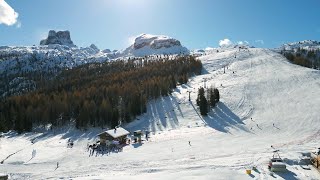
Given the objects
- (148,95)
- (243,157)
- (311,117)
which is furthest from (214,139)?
(148,95)

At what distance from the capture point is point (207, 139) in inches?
3073

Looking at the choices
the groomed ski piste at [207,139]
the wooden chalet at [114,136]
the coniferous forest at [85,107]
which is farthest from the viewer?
the coniferous forest at [85,107]

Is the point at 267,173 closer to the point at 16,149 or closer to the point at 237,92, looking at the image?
the point at 16,149

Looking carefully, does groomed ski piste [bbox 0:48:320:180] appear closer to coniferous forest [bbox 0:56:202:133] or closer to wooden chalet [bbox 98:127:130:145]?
coniferous forest [bbox 0:56:202:133]

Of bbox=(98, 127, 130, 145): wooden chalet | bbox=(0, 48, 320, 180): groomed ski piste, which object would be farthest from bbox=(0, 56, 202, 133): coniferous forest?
bbox=(98, 127, 130, 145): wooden chalet

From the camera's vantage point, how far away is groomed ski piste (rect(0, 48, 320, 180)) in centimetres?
4938

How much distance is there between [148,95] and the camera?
12950cm

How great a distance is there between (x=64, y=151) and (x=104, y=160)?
1477 cm

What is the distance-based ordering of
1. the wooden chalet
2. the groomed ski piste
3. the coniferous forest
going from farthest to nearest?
1. the coniferous forest
2. the wooden chalet
3. the groomed ski piste

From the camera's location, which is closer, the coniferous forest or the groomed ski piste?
the groomed ski piste

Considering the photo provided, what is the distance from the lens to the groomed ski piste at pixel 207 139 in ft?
162

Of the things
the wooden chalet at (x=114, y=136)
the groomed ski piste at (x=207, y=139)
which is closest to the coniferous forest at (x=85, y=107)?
the groomed ski piste at (x=207, y=139)

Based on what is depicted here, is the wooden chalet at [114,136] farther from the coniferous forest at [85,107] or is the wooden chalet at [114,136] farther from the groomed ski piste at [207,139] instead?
the coniferous forest at [85,107]

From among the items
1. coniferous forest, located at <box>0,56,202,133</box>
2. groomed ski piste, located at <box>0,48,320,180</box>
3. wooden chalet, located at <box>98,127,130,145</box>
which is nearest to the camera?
groomed ski piste, located at <box>0,48,320,180</box>
